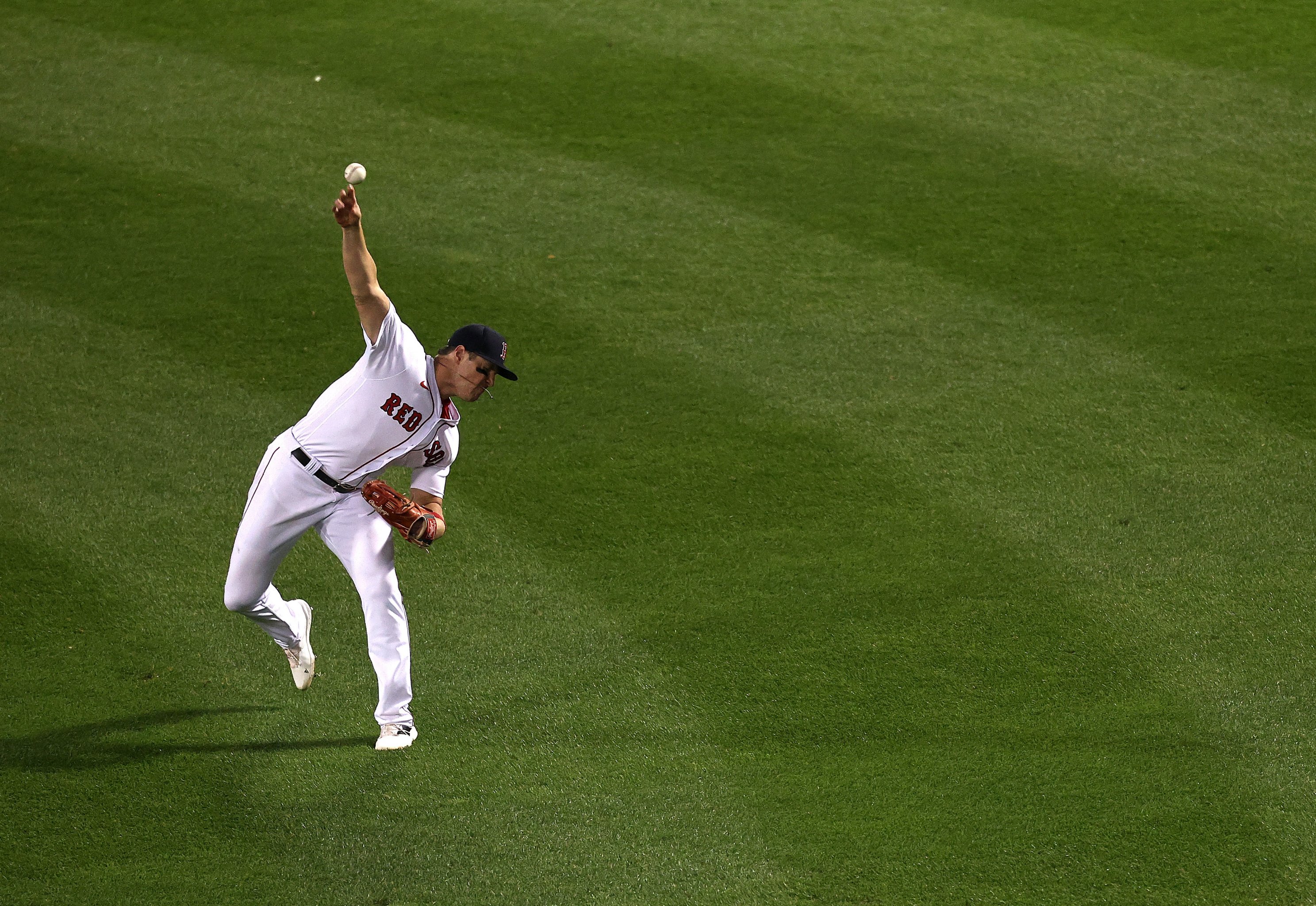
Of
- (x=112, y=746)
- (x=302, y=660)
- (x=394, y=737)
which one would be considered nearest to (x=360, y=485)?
(x=302, y=660)

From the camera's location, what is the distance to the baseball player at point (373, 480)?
15.8 feet

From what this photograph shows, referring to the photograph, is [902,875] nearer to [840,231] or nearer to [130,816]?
[130,816]

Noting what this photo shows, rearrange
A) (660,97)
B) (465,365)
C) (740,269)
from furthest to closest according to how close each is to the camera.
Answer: (660,97), (740,269), (465,365)

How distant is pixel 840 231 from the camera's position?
854cm

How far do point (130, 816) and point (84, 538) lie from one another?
1960mm

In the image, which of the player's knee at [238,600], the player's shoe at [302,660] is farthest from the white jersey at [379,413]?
the player's shoe at [302,660]

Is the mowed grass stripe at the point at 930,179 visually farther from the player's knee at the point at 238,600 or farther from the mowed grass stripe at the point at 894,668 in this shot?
the player's knee at the point at 238,600

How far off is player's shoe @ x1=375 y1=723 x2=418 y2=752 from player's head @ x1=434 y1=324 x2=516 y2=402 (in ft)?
4.45

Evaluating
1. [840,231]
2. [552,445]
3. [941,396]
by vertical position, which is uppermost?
[840,231]

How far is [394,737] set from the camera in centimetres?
496

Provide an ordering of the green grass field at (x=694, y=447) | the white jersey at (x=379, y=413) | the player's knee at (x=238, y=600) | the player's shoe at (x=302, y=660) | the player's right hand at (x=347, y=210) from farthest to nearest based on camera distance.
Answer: the player's shoe at (x=302, y=660), the player's knee at (x=238, y=600), the white jersey at (x=379, y=413), the green grass field at (x=694, y=447), the player's right hand at (x=347, y=210)

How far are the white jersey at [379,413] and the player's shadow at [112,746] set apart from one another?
114cm

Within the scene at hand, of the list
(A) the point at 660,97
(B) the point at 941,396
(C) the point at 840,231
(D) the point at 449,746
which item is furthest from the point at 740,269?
→ (D) the point at 449,746

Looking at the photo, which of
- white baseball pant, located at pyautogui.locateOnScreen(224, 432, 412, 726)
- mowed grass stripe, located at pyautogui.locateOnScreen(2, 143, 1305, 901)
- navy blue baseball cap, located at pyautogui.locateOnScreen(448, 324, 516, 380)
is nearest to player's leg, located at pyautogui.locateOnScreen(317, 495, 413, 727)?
white baseball pant, located at pyautogui.locateOnScreen(224, 432, 412, 726)
